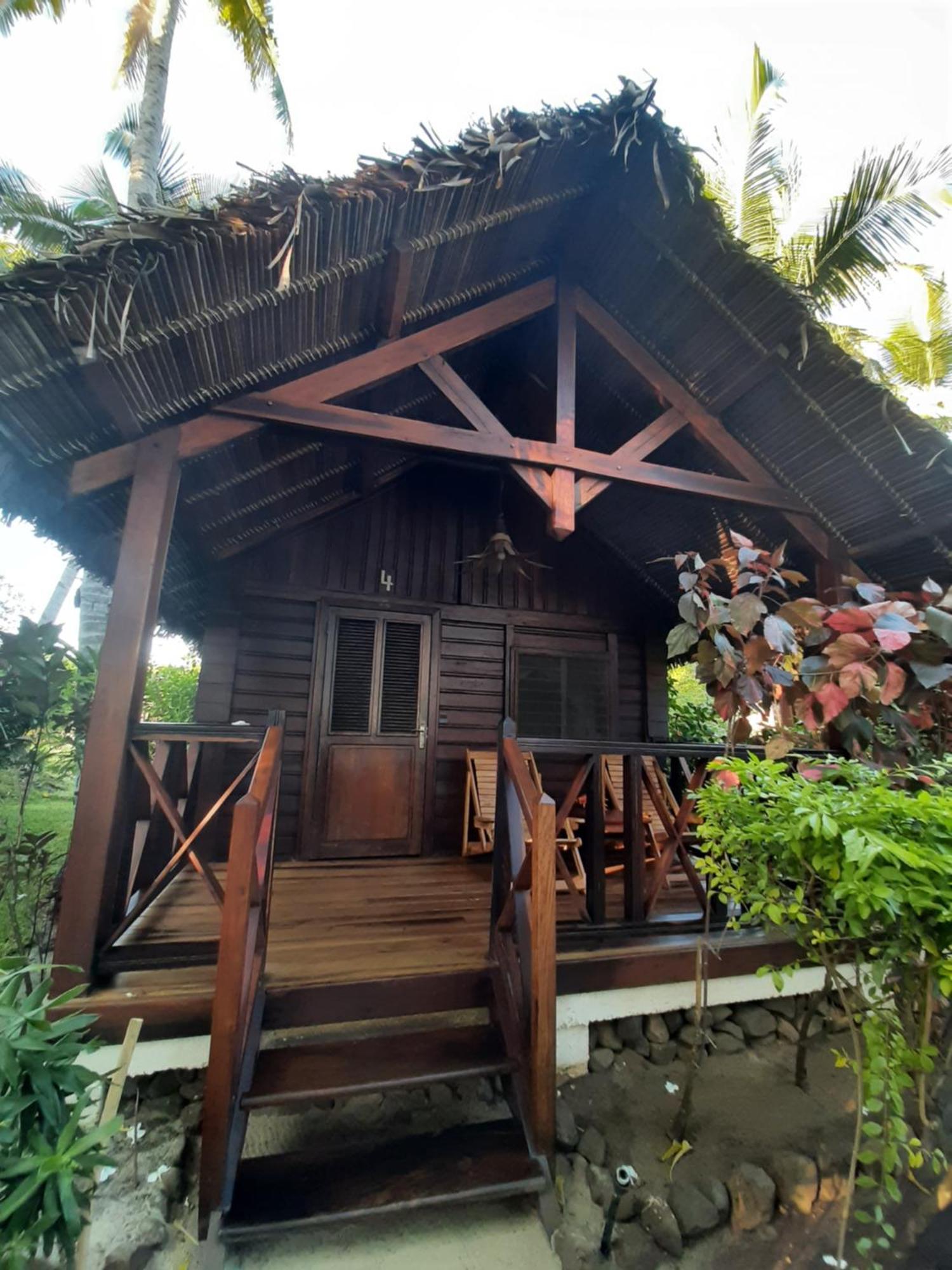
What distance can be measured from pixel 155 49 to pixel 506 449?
950 centimetres

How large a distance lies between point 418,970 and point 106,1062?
3.79 feet

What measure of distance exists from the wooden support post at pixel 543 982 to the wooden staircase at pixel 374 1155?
0.10 metres

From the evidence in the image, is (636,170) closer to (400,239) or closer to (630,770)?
(400,239)

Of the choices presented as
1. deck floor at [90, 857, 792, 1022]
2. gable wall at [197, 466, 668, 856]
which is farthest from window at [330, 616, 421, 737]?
deck floor at [90, 857, 792, 1022]

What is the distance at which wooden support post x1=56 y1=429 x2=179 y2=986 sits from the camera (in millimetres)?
2092

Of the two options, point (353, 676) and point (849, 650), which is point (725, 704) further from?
point (353, 676)

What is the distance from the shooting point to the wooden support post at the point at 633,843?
286 cm

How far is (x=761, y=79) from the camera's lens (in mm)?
6379

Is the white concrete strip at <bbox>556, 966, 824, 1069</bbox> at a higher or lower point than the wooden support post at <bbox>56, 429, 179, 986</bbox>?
lower

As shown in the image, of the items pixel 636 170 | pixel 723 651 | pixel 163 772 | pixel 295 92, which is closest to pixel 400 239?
pixel 636 170

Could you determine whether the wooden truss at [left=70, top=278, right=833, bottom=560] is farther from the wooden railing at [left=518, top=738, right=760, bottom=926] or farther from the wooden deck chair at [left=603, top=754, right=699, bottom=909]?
the wooden deck chair at [left=603, top=754, right=699, bottom=909]

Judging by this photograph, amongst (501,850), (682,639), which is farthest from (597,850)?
(682,639)

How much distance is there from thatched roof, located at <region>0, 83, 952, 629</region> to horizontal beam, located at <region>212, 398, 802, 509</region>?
0.49 feet

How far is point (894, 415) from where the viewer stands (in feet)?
9.89
